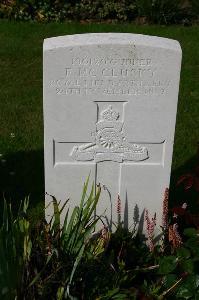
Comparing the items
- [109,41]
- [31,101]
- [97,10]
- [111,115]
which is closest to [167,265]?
[111,115]

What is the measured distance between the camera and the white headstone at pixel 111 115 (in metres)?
3.50

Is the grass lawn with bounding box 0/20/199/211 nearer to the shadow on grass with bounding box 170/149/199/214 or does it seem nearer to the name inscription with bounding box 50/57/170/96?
the shadow on grass with bounding box 170/149/199/214

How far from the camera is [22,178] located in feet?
17.0

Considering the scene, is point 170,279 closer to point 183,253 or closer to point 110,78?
point 183,253

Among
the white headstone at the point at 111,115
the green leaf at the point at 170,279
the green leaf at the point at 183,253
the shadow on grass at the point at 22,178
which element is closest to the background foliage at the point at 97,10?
the shadow on grass at the point at 22,178

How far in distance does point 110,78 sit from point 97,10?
5880mm

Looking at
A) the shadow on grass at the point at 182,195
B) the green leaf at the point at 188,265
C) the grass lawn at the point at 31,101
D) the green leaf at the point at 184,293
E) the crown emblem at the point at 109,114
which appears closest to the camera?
the green leaf at the point at 184,293

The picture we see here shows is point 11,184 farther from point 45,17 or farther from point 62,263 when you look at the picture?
point 45,17

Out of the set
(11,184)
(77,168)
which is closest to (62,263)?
(77,168)

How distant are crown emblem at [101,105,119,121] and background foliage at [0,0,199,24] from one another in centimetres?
561

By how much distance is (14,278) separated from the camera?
314 cm

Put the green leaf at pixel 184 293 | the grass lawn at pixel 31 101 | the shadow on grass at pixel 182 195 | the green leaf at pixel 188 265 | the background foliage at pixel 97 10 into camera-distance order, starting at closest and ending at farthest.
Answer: the green leaf at pixel 184 293, the green leaf at pixel 188 265, the shadow on grass at pixel 182 195, the grass lawn at pixel 31 101, the background foliage at pixel 97 10

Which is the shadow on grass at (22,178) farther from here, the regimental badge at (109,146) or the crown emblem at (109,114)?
the crown emblem at (109,114)

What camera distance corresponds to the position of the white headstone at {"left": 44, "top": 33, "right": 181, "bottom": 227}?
138 inches
